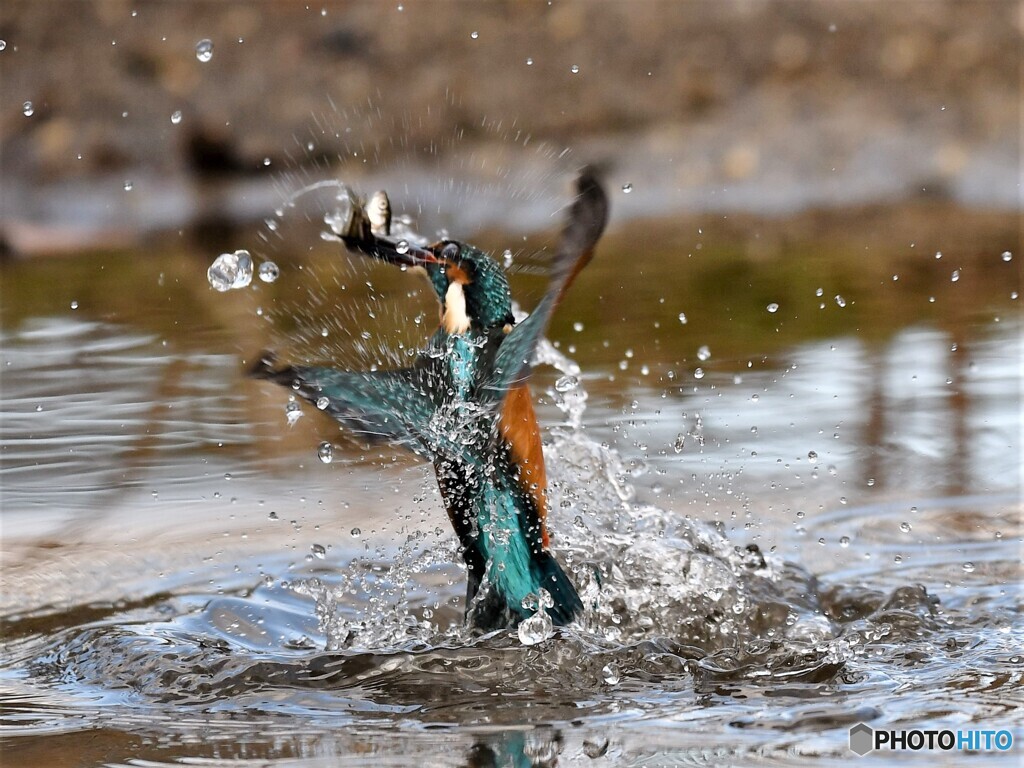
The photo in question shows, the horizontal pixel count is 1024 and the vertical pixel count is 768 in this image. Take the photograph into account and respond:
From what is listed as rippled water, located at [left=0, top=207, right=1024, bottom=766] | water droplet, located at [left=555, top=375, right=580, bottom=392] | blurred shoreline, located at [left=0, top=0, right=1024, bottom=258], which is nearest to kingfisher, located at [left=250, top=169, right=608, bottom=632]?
rippled water, located at [left=0, top=207, right=1024, bottom=766]

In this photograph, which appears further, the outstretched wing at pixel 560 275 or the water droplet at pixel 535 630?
the water droplet at pixel 535 630

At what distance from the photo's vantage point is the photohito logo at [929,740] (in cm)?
264

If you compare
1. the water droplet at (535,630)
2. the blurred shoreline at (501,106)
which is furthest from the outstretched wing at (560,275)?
the blurred shoreline at (501,106)

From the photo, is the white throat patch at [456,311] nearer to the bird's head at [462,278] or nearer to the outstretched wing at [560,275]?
the bird's head at [462,278]

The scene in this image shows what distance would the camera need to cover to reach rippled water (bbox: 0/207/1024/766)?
2875 millimetres

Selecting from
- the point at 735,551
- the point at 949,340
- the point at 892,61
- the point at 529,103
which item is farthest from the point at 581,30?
the point at 735,551

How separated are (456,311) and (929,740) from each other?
125 centimetres

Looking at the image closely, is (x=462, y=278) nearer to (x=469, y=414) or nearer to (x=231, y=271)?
(x=469, y=414)

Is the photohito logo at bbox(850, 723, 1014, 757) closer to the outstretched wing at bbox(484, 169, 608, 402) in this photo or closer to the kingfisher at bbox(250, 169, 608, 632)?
the kingfisher at bbox(250, 169, 608, 632)

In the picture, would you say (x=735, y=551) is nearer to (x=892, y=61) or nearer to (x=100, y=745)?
(x=100, y=745)

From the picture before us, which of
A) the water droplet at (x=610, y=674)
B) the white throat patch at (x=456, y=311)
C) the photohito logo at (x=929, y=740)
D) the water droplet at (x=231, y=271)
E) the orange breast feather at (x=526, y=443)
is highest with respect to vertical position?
the water droplet at (x=231, y=271)

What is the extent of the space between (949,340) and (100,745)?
396 centimetres

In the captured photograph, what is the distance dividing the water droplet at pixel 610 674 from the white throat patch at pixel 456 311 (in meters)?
0.73

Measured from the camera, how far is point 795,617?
3.57 meters
